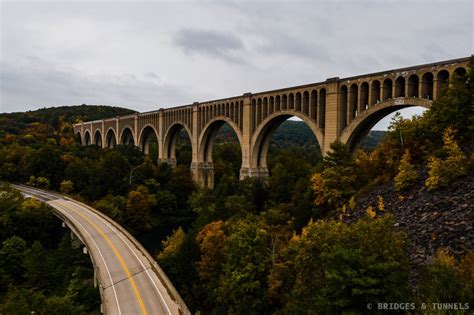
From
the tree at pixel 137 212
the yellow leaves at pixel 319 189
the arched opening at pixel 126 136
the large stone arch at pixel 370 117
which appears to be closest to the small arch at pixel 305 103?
the large stone arch at pixel 370 117

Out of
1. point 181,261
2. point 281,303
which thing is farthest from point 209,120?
point 281,303

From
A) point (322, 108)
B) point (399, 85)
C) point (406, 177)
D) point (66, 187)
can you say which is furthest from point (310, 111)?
point (66, 187)

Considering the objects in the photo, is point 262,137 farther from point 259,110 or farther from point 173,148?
point 173,148

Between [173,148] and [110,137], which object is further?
[110,137]

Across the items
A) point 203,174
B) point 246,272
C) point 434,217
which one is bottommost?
point 246,272

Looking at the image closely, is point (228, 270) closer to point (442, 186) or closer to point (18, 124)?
point (442, 186)

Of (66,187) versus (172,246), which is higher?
(66,187)

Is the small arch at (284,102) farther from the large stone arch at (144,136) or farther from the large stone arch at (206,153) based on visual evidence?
the large stone arch at (144,136)
